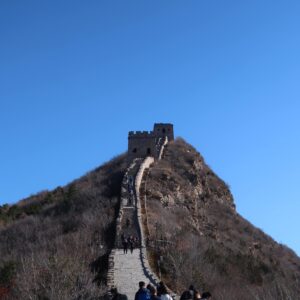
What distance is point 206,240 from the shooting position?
Result: 37500mm

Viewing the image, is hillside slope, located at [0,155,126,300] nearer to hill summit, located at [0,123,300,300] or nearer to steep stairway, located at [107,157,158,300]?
hill summit, located at [0,123,300,300]

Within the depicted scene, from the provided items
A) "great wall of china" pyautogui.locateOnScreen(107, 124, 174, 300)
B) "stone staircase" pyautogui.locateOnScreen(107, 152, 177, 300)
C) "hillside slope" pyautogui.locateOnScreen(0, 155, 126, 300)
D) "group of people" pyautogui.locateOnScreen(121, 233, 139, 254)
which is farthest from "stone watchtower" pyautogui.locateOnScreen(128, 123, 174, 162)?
"group of people" pyautogui.locateOnScreen(121, 233, 139, 254)

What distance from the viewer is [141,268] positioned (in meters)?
25.3

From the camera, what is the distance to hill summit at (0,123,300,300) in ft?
75.0

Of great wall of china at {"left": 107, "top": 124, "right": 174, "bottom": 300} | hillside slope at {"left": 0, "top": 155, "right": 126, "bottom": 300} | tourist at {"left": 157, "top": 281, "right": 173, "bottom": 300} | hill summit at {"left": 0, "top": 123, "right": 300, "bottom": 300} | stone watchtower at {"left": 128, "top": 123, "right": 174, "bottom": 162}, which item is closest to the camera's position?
tourist at {"left": 157, "top": 281, "right": 173, "bottom": 300}

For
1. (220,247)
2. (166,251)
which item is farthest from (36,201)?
(166,251)

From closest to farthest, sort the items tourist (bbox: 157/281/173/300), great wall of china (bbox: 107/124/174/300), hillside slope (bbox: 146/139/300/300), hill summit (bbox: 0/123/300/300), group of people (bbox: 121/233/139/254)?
tourist (bbox: 157/281/173/300) < hill summit (bbox: 0/123/300/300) < great wall of china (bbox: 107/124/174/300) < hillside slope (bbox: 146/139/300/300) < group of people (bbox: 121/233/139/254)

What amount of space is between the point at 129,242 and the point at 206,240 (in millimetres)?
9780

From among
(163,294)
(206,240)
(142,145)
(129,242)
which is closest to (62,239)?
(129,242)

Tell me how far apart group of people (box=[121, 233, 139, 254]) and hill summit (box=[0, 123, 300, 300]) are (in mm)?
288

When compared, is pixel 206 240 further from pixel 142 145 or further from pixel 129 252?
pixel 142 145

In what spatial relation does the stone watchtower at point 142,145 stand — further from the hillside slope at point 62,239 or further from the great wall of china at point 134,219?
the hillside slope at point 62,239

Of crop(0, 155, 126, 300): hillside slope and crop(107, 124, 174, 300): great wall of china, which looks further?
crop(107, 124, 174, 300): great wall of china

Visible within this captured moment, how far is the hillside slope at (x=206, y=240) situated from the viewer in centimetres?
2623
